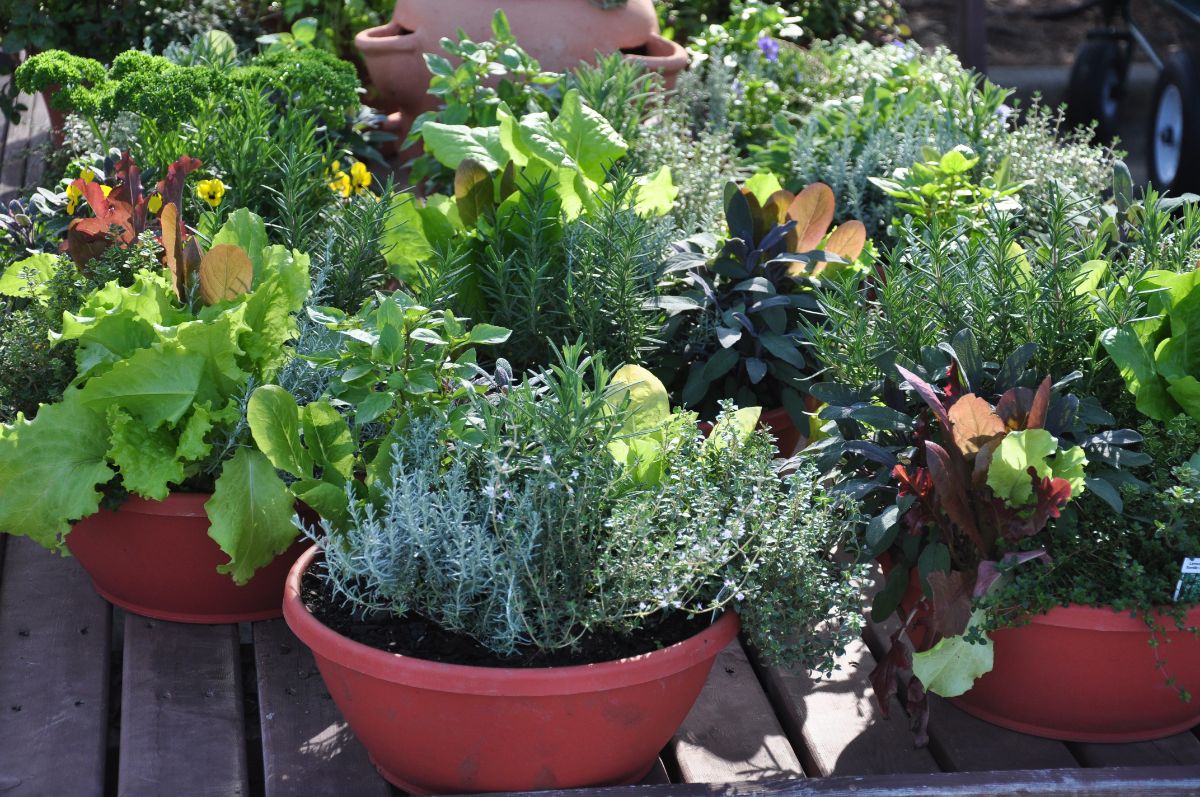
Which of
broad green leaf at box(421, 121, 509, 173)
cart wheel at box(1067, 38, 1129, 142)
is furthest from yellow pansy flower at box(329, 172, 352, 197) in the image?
cart wheel at box(1067, 38, 1129, 142)

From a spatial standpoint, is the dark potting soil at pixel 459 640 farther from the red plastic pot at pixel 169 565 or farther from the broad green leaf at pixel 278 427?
the red plastic pot at pixel 169 565

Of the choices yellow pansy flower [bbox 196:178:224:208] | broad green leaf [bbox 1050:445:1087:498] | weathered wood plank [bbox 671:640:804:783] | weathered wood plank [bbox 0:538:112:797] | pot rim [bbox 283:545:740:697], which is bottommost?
weathered wood plank [bbox 0:538:112:797]

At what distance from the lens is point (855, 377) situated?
1.92m

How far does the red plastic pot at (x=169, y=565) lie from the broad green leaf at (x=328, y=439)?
0.73 ft

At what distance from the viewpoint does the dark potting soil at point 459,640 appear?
1.60 meters

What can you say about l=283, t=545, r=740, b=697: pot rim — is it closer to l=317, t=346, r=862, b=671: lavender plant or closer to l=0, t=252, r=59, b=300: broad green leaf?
l=317, t=346, r=862, b=671: lavender plant

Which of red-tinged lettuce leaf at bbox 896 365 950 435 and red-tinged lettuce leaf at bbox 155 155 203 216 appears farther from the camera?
red-tinged lettuce leaf at bbox 155 155 203 216

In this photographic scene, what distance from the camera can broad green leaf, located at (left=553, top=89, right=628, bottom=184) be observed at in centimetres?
256

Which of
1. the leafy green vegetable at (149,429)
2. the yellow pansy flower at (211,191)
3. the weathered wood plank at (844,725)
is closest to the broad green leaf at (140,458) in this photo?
the leafy green vegetable at (149,429)

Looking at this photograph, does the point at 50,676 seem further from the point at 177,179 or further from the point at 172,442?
the point at 177,179

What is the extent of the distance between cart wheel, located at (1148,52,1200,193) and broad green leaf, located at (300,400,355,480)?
3.58 m

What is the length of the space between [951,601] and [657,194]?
118 centimetres

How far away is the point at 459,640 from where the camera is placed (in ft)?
5.36

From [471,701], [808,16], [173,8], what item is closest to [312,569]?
[471,701]
